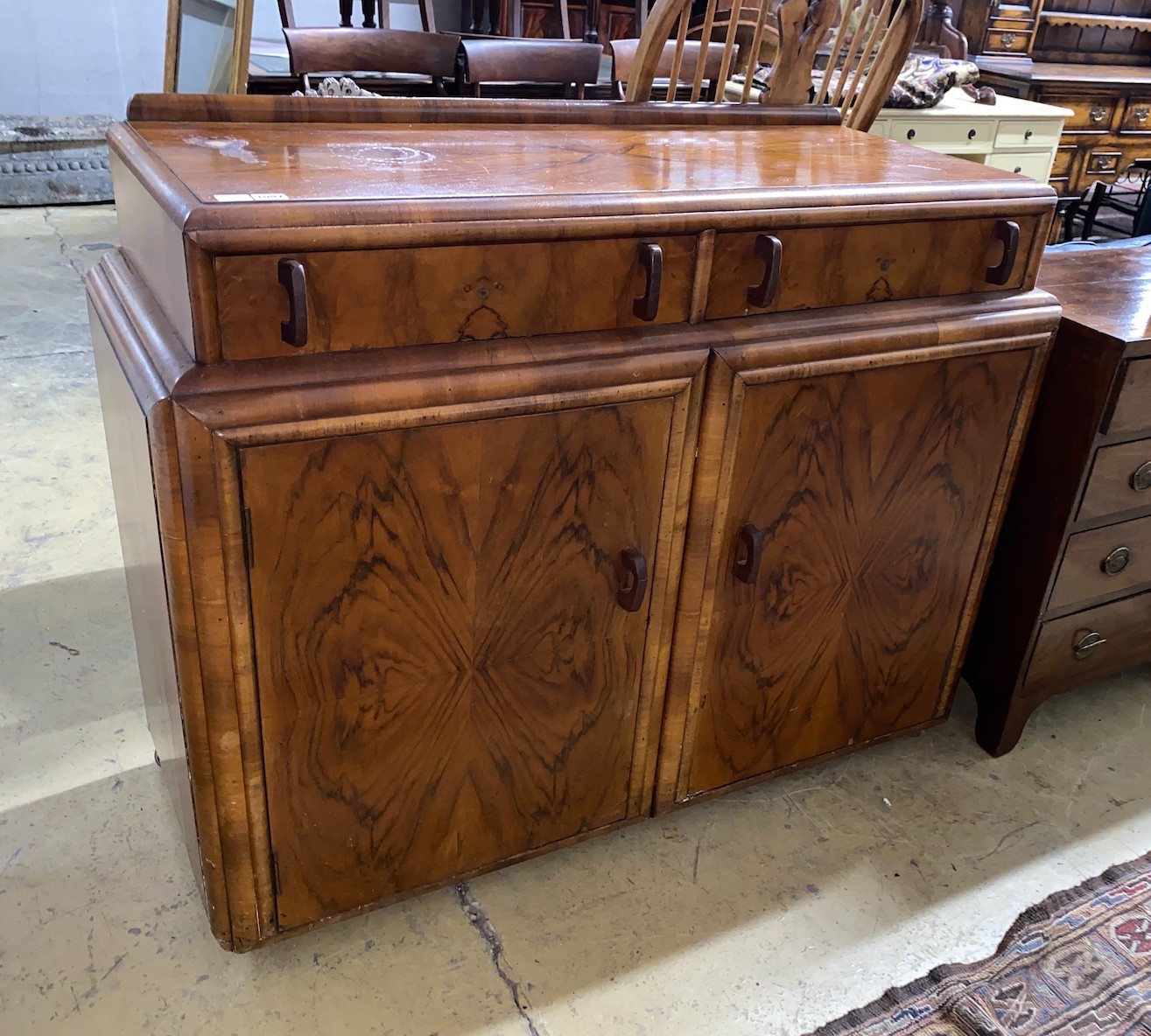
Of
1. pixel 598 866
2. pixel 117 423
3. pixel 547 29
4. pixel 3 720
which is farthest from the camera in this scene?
pixel 547 29

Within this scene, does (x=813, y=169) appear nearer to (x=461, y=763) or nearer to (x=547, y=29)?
(x=461, y=763)

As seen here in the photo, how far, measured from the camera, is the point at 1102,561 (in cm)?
152

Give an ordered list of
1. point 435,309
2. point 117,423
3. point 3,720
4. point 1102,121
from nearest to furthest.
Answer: point 435,309 < point 117,423 < point 3,720 < point 1102,121

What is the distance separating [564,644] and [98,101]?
4.67m

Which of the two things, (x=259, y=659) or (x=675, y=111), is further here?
(x=675, y=111)

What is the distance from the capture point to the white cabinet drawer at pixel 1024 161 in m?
3.58

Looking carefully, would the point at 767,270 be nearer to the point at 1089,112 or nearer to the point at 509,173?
the point at 509,173

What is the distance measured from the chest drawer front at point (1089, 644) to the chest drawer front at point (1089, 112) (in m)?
3.43

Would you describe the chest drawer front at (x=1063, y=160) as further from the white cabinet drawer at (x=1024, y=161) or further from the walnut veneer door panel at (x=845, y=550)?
the walnut veneer door panel at (x=845, y=550)

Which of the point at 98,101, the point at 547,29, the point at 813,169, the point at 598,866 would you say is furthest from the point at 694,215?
the point at 98,101

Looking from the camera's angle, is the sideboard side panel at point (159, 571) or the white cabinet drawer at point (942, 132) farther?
Answer: the white cabinet drawer at point (942, 132)

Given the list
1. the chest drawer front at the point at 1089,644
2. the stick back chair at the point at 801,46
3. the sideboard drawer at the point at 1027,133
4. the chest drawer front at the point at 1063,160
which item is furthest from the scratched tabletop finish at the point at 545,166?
the chest drawer front at the point at 1063,160

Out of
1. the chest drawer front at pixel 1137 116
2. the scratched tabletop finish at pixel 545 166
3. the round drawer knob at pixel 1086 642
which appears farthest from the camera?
the chest drawer front at pixel 1137 116

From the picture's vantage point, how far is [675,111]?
4.85 ft
